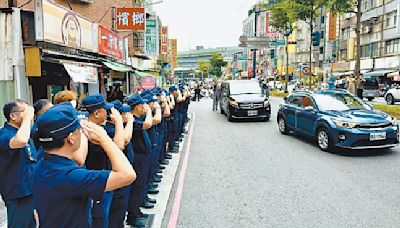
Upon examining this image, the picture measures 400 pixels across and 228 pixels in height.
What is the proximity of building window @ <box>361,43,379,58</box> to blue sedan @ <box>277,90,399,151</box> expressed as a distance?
35954 mm

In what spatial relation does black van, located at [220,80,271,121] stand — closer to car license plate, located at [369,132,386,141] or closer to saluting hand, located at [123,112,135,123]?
car license plate, located at [369,132,386,141]

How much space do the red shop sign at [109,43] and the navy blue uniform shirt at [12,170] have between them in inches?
441

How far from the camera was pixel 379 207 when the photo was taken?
203 inches

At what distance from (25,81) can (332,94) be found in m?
7.88

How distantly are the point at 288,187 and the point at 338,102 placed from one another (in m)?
4.25

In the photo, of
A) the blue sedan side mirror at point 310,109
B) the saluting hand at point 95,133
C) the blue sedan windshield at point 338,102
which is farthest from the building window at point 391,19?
the saluting hand at point 95,133

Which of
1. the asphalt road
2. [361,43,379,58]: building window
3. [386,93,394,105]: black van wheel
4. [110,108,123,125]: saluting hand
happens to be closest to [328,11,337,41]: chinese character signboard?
[361,43,379,58]: building window

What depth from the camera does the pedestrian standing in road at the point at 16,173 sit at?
11.5 ft

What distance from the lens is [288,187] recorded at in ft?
20.3

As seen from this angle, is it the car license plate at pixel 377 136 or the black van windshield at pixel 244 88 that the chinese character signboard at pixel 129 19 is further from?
the car license plate at pixel 377 136

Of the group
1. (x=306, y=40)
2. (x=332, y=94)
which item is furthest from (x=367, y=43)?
(x=332, y=94)

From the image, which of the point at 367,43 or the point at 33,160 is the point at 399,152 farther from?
the point at 367,43

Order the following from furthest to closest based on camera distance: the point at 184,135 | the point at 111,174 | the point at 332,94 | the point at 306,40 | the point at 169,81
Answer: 1. the point at 306,40
2. the point at 169,81
3. the point at 184,135
4. the point at 332,94
5. the point at 111,174

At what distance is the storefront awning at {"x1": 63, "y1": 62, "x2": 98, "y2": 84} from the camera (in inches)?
391
